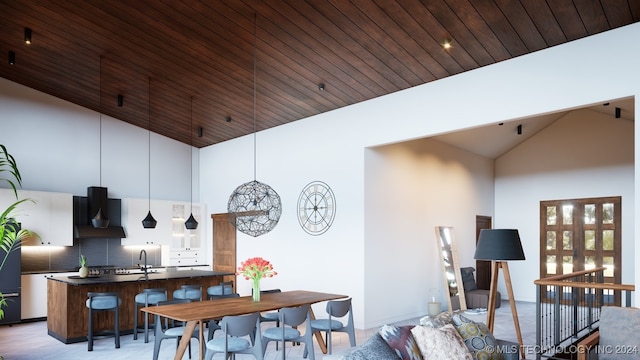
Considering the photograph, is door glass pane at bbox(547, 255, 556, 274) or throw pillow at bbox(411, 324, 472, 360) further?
door glass pane at bbox(547, 255, 556, 274)

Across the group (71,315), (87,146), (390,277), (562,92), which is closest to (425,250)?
(390,277)

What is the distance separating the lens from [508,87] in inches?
232

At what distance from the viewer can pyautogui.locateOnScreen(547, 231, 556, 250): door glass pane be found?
988cm

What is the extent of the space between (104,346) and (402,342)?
4.66 m

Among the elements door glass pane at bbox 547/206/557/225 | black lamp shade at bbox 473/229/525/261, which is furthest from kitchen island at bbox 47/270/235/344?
door glass pane at bbox 547/206/557/225

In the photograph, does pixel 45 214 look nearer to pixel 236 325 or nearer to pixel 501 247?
pixel 236 325

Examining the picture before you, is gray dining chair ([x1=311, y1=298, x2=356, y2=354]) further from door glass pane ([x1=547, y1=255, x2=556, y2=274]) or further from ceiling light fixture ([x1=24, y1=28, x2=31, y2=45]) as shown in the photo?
door glass pane ([x1=547, y1=255, x2=556, y2=274])

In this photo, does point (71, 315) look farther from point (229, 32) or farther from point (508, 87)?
point (508, 87)

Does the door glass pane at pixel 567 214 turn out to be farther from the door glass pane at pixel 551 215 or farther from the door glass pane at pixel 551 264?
the door glass pane at pixel 551 264

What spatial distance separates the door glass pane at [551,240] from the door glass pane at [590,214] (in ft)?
2.24

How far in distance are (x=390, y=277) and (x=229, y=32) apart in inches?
180

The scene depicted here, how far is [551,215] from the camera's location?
32.8 feet

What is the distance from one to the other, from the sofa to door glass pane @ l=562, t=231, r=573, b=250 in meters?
6.59

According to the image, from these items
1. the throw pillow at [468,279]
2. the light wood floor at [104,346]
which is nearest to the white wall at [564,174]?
the throw pillow at [468,279]
